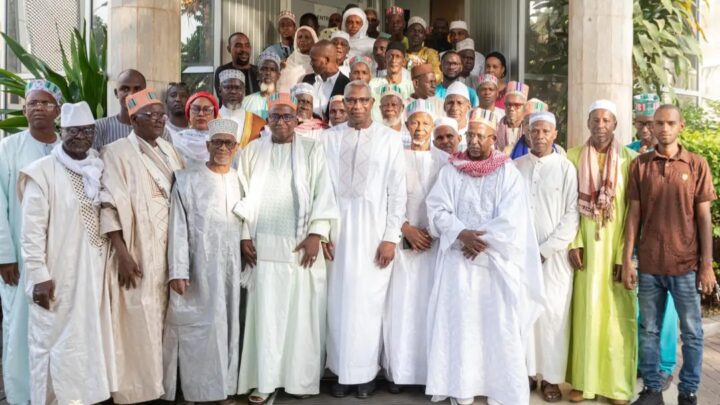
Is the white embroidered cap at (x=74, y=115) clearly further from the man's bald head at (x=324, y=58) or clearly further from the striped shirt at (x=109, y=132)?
the man's bald head at (x=324, y=58)

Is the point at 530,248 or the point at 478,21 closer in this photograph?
the point at 530,248

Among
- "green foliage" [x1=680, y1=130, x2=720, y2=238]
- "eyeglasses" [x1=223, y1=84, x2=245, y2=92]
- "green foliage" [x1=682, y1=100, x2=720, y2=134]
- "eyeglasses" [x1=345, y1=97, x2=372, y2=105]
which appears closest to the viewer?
"eyeglasses" [x1=345, y1=97, x2=372, y2=105]

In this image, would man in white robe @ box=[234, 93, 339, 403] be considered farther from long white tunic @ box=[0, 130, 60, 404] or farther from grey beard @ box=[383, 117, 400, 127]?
long white tunic @ box=[0, 130, 60, 404]

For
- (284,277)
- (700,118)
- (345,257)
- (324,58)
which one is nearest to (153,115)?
(284,277)

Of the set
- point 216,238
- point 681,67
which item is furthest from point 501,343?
point 681,67

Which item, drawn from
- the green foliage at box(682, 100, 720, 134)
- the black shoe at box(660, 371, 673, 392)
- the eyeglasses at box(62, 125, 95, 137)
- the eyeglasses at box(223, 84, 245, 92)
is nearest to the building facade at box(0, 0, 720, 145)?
the green foliage at box(682, 100, 720, 134)

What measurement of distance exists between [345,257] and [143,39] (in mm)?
2820

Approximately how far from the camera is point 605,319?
15.8 ft

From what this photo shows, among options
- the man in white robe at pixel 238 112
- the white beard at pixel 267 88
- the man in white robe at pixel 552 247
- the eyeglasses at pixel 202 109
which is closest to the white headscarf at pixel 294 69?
the white beard at pixel 267 88

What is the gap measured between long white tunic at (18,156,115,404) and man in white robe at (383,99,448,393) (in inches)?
75.9

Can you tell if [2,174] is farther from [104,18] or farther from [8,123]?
[104,18]

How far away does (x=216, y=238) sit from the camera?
4.58m

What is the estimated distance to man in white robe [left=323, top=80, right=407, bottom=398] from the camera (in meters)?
4.84

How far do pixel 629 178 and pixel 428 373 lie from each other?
1.94m
